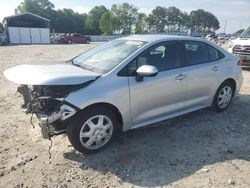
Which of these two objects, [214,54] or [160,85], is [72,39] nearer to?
[214,54]

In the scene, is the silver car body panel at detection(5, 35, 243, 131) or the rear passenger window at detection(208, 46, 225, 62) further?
the rear passenger window at detection(208, 46, 225, 62)

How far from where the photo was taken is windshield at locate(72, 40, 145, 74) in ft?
14.8

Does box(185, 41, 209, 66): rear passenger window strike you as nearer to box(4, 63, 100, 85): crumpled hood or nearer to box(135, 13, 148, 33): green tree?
box(4, 63, 100, 85): crumpled hood

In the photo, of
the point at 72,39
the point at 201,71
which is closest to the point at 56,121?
the point at 201,71

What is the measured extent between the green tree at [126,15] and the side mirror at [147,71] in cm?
8202

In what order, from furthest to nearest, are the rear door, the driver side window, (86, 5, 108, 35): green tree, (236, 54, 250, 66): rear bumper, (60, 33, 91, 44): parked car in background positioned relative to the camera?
(86, 5, 108, 35): green tree → (60, 33, 91, 44): parked car in background → (236, 54, 250, 66): rear bumper → the rear door → the driver side window

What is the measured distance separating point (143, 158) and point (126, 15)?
87.6m

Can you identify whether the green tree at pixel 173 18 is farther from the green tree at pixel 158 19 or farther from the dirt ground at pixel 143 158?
the dirt ground at pixel 143 158

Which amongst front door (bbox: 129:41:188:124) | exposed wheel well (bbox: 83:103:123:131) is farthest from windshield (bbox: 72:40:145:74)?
exposed wheel well (bbox: 83:103:123:131)

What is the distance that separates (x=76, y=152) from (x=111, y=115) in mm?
789

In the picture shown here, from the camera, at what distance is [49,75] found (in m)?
3.98

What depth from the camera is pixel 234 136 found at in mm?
5008

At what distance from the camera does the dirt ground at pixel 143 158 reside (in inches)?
146

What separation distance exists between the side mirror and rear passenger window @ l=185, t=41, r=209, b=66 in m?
1.21
